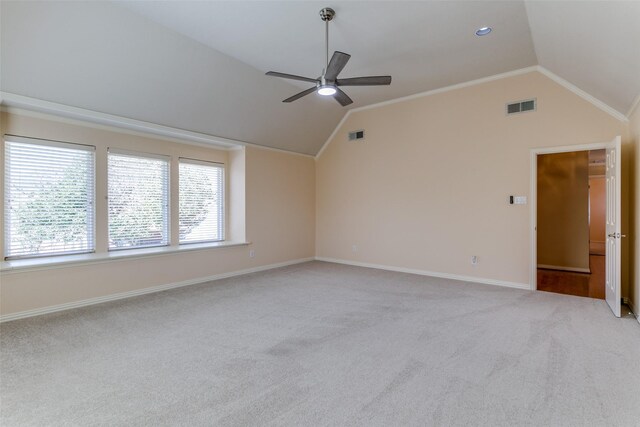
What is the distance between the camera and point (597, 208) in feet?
29.1

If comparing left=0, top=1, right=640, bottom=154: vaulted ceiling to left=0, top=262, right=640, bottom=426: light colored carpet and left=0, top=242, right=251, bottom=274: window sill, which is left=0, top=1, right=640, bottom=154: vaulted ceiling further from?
left=0, top=262, right=640, bottom=426: light colored carpet

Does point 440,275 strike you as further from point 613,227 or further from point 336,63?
point 336,63

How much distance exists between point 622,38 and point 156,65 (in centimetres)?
470

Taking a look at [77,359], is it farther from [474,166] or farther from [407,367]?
[474,166]

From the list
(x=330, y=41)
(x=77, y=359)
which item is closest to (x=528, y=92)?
Answer: (x=330, y=41)

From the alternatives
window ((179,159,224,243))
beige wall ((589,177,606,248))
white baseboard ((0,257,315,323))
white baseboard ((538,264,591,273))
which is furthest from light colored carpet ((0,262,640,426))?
beige wall ((589,177,606,248))

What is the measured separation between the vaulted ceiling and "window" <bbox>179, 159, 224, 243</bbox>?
95 cm

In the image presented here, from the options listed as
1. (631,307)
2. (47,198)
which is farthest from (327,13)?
(631,307)

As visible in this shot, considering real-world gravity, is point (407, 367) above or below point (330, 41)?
below

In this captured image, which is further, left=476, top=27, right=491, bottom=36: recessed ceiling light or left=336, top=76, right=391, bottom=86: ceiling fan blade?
left=476, top=27, right=491, bottom=36: recessed ceiling light

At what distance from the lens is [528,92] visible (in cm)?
468

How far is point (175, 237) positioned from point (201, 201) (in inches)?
32.7

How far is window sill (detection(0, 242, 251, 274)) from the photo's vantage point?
11.6 ft

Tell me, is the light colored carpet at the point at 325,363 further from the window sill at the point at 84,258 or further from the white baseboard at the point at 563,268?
the white baseboard at the point at 563,268
